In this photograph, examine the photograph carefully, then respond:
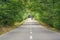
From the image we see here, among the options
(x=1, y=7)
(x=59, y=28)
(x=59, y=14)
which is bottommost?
(x=59, y=28)

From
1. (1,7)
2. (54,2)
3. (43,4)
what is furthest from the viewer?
(43,4)

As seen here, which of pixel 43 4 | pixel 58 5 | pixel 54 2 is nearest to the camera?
pixel 58 5

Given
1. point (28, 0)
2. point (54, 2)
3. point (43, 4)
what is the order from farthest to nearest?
point (28, 0) < point (43, 4) < point (54, 2)

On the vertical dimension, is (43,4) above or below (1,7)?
below

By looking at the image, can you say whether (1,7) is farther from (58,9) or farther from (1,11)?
(58,9)

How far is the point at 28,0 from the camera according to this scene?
4972 centimetres

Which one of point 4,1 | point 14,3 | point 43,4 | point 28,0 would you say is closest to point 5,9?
point 4,1

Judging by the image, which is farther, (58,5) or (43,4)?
(43,4)

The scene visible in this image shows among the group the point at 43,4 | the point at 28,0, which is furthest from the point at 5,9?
the point at 28,0

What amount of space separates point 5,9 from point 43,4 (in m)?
13.0

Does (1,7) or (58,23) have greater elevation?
(1,7)

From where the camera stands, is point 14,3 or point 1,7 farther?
point 14,3

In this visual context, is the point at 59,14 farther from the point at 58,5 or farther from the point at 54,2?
the point at 54,2

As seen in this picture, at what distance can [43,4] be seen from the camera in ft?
141
